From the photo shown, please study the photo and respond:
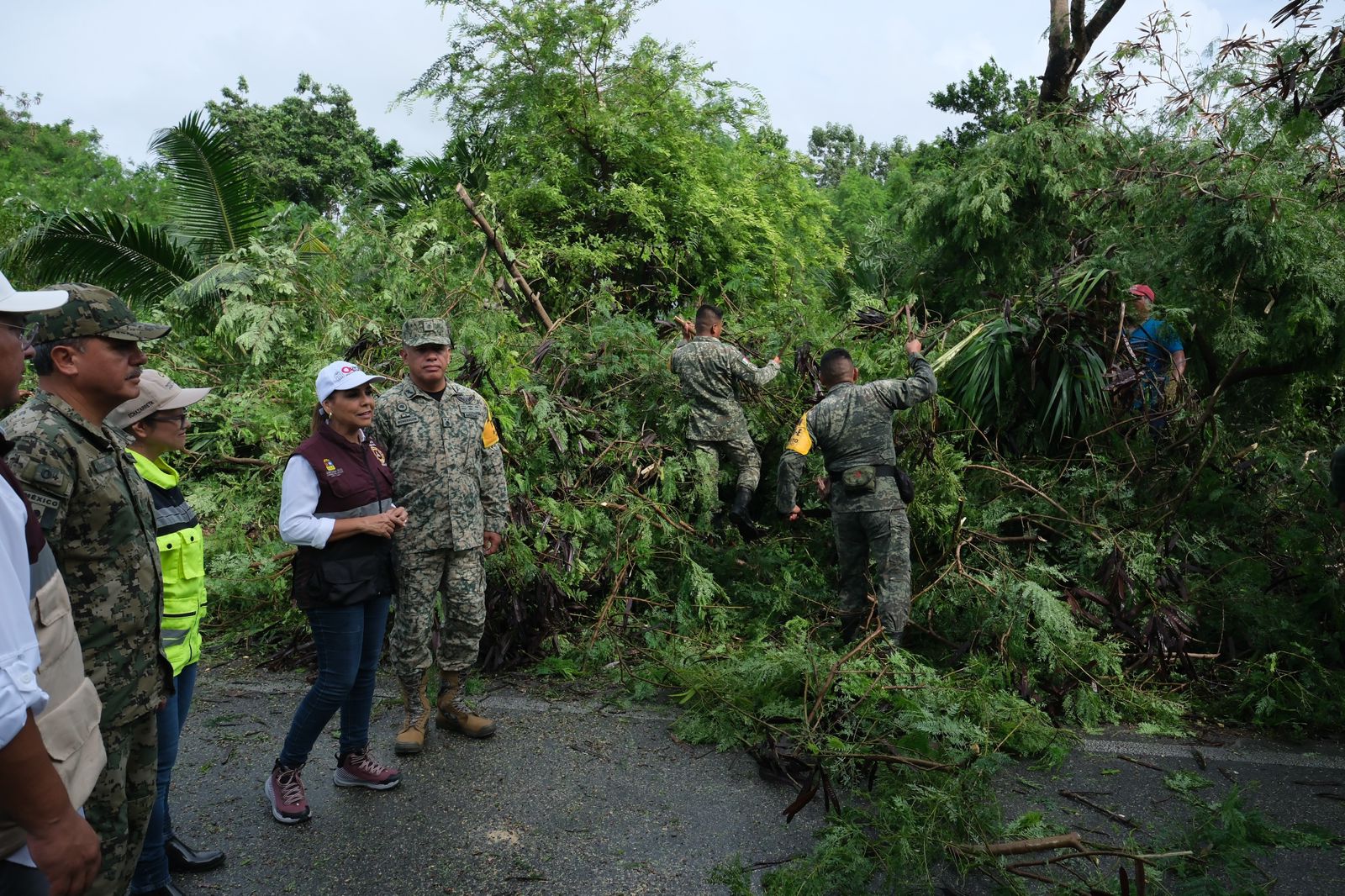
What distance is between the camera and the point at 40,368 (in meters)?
2.39

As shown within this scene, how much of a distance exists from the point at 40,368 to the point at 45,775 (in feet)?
4.27

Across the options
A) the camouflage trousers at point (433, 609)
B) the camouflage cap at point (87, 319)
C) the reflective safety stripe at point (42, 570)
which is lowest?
the camouflage trousers at point (433, 609)

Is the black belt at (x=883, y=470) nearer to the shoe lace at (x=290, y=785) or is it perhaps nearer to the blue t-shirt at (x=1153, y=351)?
the blue t-shirt at (x=1153, y=351)

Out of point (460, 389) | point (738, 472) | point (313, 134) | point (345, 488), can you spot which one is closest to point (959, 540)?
point (738, 472)

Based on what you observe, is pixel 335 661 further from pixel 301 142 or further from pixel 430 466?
pixel 301 142

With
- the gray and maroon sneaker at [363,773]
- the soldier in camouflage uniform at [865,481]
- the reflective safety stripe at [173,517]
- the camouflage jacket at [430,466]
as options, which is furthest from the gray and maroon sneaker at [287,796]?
the soldier in camouflage uniform at [865,481]

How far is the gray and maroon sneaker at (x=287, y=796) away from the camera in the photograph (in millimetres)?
3705

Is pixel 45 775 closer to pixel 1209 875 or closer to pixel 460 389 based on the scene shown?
pixel 460 389

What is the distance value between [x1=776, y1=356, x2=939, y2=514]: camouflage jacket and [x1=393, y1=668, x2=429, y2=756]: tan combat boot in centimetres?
281

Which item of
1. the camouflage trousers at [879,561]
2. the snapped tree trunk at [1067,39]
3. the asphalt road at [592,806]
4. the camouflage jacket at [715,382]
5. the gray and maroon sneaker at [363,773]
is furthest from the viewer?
the snapped tree trunk at [1067,39]

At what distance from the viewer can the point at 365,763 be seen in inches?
158

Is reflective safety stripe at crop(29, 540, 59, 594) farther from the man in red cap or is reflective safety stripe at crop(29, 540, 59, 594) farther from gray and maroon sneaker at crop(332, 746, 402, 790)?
the man in red cap

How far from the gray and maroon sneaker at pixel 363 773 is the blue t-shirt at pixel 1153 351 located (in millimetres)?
5711

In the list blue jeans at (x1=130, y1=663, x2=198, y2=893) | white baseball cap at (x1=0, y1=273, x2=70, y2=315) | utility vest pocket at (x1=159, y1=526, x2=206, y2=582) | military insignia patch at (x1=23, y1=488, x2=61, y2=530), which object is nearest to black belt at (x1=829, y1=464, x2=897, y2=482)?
utility vest pocket at (x1=159, y1=526, x2=206, y2=582)
